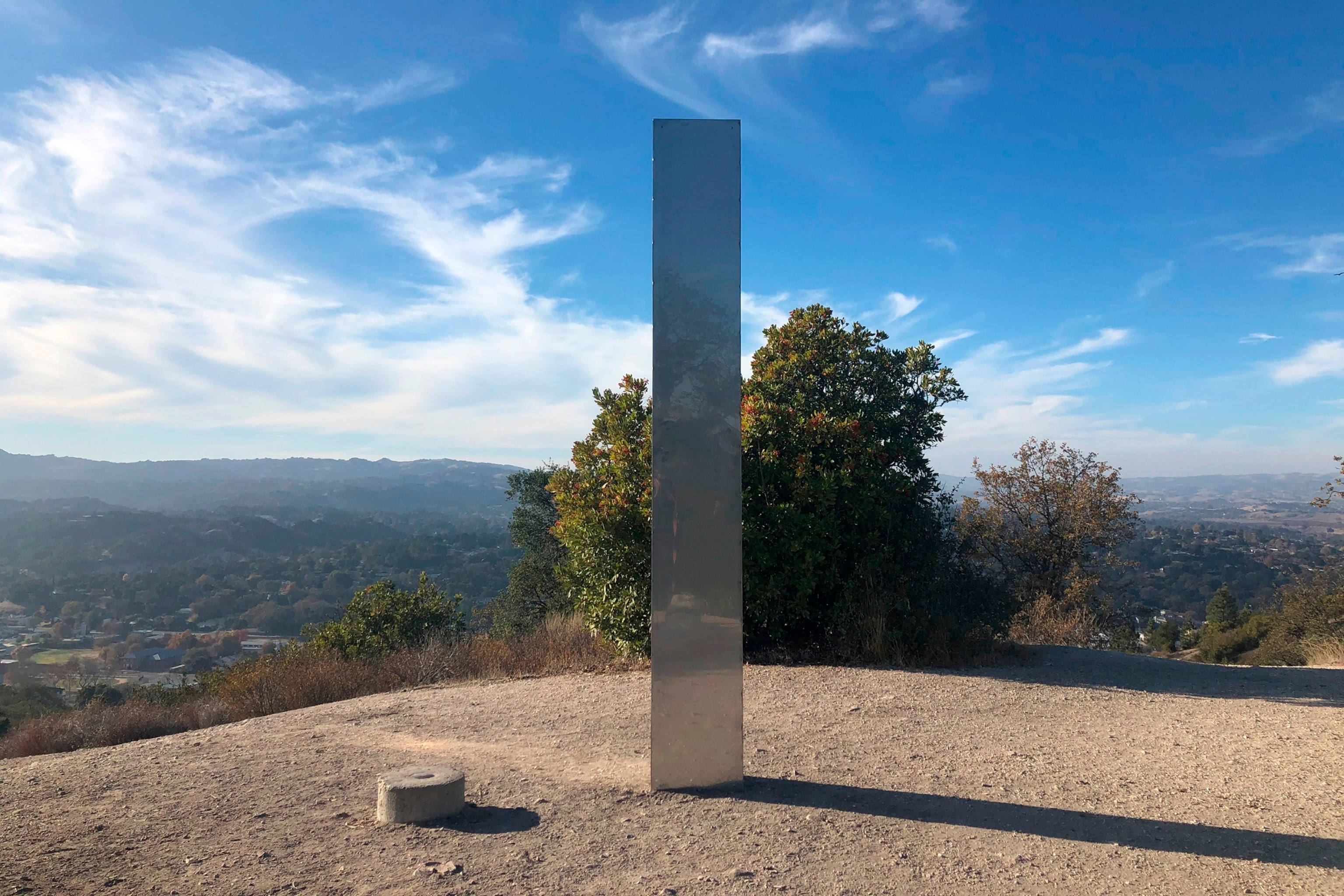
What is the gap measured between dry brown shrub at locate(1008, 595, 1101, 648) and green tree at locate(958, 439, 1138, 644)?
196mm

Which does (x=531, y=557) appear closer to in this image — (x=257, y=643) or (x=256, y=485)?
(x=257, y=643)

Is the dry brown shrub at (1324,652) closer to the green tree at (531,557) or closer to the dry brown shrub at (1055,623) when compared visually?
the dry brown shrub at (1055,623)

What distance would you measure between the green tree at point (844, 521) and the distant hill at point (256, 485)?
116ft

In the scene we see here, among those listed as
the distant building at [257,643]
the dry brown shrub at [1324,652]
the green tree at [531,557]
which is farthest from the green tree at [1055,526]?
the distant building at [257,643]

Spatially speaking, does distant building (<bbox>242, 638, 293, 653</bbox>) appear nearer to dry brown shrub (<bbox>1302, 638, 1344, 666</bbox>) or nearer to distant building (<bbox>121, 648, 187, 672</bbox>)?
distant building (<bbox>121, 648, 187, 672</bbox>)

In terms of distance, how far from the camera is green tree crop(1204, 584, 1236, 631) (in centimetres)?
1844

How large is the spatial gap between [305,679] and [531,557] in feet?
27.5

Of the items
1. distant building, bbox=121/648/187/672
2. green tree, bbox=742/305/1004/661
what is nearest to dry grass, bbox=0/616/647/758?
green tree, bbox=742/305/1004/661

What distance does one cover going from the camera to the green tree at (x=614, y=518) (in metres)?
8.56

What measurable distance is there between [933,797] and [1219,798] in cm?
168

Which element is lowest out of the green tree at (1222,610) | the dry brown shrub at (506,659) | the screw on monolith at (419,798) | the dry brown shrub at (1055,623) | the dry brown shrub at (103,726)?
the green tree at (1222,610)

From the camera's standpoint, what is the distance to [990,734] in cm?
580

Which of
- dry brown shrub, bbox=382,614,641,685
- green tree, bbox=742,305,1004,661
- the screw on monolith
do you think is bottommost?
dry brown shrub, bbox=382,614,641,685

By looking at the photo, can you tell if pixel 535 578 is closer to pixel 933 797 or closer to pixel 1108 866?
pixel 933 797
